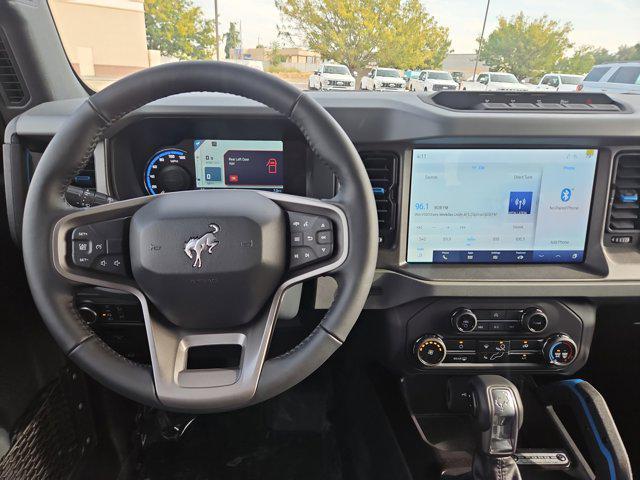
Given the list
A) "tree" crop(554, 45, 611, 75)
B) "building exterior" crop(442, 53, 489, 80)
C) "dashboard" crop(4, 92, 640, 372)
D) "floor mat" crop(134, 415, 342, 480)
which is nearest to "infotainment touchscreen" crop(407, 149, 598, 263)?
"dashboard" crop(4, 92, 640, 372)

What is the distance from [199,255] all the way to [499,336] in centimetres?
99

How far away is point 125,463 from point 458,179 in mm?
1429

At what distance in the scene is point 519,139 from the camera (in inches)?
55.1

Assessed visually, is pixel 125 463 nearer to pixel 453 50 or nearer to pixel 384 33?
pixel 384 33

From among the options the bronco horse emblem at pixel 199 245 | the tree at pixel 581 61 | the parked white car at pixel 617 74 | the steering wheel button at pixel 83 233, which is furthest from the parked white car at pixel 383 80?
the parked white car at pixel 617 74

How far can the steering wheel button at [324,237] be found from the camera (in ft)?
3.43

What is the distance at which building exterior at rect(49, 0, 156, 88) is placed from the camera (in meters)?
1.67

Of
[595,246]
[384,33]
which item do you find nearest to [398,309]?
[595,246]

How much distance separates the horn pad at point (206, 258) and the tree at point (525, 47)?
1699mm

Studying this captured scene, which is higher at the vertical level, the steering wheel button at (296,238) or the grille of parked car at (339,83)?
the grille of parked car at (339,83)

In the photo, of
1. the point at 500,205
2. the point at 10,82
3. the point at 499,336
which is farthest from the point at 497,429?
the point at 10,82

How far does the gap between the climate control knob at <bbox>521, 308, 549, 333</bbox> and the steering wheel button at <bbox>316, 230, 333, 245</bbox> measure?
801mm

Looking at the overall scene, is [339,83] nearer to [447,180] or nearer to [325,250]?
[447,180]

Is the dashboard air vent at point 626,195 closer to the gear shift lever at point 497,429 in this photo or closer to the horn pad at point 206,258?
the gear shift lever at point 497,429
